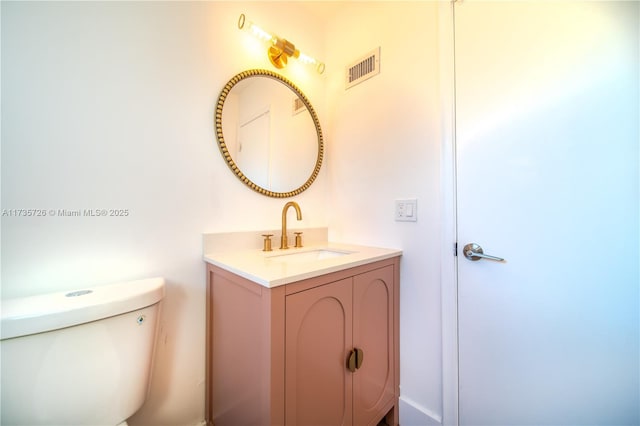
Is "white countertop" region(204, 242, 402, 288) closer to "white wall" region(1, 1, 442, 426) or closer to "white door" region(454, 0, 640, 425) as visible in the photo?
"white wall" region(1, 1, 442, 426)

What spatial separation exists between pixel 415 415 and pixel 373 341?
46 cm

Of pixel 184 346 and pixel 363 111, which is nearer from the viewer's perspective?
pixel 184 346

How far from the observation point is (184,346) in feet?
3.26

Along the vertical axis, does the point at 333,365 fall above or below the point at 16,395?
below

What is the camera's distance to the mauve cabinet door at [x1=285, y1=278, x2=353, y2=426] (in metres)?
0.73

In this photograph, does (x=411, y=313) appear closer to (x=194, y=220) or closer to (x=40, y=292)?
(x=194, y=220)

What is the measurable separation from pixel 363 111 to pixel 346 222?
2.16 feet

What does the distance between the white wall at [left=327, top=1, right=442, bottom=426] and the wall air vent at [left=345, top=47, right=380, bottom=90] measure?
34 millimetres

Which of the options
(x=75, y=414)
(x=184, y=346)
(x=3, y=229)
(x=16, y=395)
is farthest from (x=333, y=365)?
(x=3, y=229)

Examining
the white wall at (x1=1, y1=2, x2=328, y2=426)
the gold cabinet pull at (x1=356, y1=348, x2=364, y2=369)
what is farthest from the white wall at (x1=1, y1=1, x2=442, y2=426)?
the gold cabinet pull at (x1=356, y1=348, x2=364, y2=369)

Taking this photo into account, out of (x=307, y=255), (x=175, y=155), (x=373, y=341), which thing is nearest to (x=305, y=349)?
(x=373, y=341)

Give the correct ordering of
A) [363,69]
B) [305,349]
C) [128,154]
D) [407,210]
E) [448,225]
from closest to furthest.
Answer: [305,349]
[128,154]
[448,225]
[407,210]
[363,69]

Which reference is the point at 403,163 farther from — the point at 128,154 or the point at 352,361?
the point at 128,154

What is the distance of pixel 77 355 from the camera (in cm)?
64
